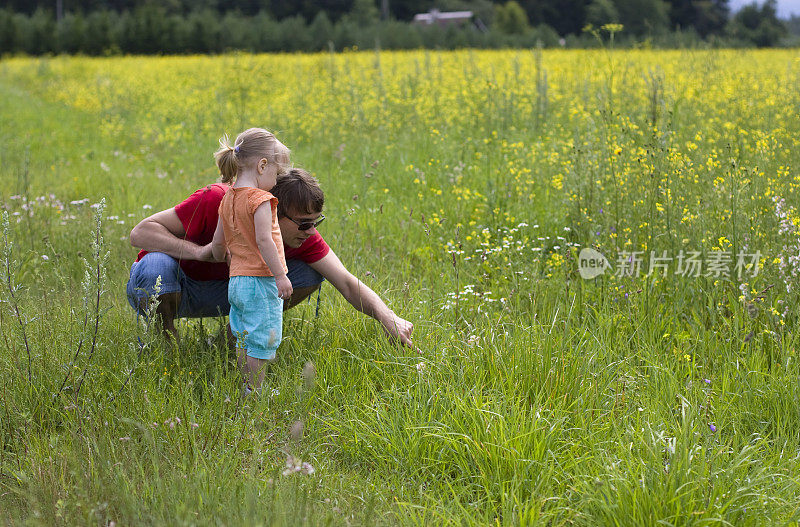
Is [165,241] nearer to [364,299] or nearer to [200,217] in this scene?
[200,217]

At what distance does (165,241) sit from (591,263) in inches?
83.7

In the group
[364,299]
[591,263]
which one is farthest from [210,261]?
[591,263]

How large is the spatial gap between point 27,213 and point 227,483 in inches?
136

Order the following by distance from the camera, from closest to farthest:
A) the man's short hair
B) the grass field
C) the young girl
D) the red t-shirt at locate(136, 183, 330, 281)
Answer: the grass field → the young girl → the man's short hair → the red t-shirt at locate(136, 183, 330, 281)

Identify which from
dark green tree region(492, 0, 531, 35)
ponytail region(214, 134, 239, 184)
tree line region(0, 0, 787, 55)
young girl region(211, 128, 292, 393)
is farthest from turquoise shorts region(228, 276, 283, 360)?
dark green tree region(492, 0, 531, 35)

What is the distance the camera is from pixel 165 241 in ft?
9.91

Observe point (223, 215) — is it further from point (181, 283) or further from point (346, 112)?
point (346, 112)

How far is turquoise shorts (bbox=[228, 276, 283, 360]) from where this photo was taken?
2.69 m

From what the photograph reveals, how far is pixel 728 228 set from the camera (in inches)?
136

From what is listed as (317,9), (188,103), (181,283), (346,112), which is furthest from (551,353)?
(317,9)

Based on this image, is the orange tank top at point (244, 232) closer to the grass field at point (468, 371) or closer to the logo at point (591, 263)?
the grass field at point (468, 371)

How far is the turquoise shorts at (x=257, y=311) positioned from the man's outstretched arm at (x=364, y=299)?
359 mm

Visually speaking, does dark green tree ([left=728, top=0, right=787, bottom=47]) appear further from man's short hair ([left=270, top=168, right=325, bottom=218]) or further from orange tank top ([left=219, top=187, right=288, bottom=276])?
orange tank top ([left=219, top=187, right=288, bottom=276])

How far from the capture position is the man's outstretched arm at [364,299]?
293 cm
